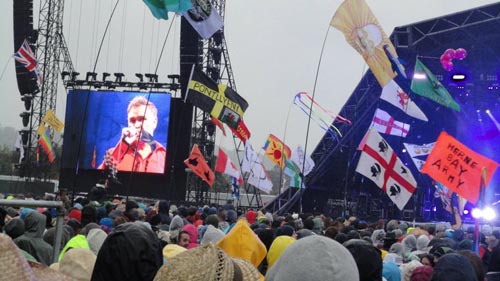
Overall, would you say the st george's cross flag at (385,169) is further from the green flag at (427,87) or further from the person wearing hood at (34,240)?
the person wearing hood at (34,240)

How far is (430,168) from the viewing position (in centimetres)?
920

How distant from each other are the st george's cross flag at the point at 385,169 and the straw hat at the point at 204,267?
417 inches

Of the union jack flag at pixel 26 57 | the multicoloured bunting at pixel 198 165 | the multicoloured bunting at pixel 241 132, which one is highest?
the union jack flag at pixel 26 57

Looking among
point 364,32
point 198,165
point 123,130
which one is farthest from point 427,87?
point 123,130

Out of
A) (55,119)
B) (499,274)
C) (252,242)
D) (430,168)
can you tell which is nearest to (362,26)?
(430,168)

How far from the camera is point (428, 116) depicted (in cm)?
2505

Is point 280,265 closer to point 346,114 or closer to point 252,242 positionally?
point 252,242

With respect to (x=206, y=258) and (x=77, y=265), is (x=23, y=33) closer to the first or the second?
(x=77, y=265)

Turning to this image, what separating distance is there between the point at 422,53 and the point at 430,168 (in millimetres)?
15582

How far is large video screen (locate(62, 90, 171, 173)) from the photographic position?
23.5 metres

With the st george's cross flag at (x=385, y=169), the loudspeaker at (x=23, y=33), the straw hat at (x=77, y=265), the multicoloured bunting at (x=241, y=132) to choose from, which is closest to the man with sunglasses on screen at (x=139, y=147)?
the loudspeaker at (x=23, y=33)

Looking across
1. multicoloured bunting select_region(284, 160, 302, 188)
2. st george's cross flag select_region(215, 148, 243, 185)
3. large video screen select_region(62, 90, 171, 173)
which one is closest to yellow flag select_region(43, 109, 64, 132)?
large video screen select_region(62, 90, 171, 173)

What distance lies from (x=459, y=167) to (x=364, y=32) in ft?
13.7

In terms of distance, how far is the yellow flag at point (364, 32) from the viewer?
11953 millimetres
